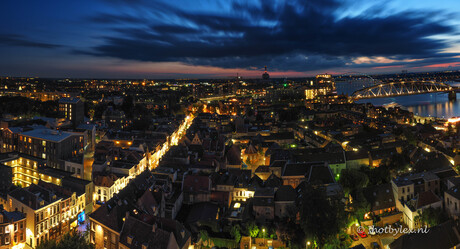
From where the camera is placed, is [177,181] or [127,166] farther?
[127,166]

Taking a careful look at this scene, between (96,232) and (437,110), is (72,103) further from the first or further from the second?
(437,110)

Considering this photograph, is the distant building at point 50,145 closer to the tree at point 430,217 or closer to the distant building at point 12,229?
the distant building at point 12,229

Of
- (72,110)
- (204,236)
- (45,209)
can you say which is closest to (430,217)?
(204,236)

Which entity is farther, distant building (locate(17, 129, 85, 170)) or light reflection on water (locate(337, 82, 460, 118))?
light reflection on water (locate(337, 82, 460, 118))

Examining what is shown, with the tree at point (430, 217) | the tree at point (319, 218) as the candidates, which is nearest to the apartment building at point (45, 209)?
the tree at point (319, 218)

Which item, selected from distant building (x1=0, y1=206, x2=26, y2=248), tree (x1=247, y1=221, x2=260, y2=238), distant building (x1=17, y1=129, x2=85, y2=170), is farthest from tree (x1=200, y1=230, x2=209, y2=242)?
distant building (x1=17, y1=129, x2=85, y2=170)

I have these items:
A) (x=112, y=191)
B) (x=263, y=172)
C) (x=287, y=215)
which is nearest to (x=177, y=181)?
(x=112, y=191)

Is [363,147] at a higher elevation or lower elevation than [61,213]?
higher

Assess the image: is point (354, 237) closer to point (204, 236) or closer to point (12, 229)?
point (204, 236)

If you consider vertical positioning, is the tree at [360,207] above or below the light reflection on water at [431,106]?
below

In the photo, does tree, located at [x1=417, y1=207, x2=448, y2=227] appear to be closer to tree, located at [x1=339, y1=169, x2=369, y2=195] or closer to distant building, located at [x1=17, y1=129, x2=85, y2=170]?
tree, located at [x1=339, y1=169, x2=369, y2=195]

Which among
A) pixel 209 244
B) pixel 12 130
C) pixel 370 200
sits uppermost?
pixel 12 130
